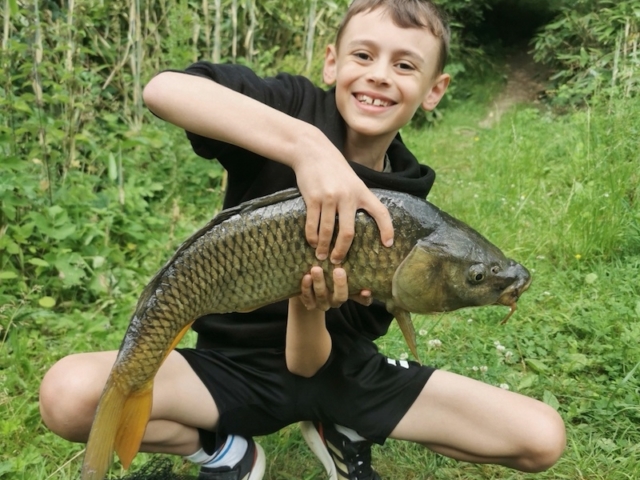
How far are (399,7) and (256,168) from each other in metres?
0.63

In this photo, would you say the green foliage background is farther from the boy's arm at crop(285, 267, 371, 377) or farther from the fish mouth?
the fish mouth

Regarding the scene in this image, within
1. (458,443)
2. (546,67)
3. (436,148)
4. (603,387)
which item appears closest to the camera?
(458,443)

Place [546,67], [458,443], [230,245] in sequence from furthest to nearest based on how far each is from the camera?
[546,67] < [458,443] < [230,245]

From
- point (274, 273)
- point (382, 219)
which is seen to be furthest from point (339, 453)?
point (382, 219)

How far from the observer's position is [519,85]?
9.25 meters

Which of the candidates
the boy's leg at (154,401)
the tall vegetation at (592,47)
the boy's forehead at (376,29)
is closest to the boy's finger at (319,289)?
the boy's leg at (154,401)

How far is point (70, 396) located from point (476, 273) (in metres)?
1.11

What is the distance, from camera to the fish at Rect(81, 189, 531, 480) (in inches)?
58.7

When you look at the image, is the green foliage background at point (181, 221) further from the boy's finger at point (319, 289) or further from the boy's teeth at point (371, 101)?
the boy's teeth at point (371, 101)

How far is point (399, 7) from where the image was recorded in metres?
1.96

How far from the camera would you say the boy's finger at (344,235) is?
1457 mm

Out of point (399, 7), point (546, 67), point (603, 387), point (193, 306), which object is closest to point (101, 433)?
point (193, 306)

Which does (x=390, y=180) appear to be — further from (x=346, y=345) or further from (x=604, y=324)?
(x=604, y=324)

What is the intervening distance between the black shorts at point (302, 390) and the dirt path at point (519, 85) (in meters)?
6.27
